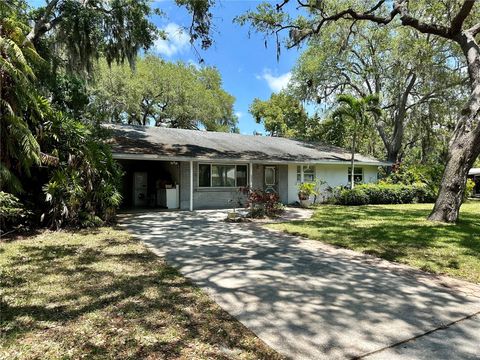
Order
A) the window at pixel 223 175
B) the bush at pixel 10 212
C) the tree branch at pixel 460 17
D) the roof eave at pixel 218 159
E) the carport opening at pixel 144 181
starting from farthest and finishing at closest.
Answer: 1. the carport opening at pixel 144 181
2. the window at pixel 223 175
3. the roof eave at pixel 218 159
4. the tree branch at pixel 460 17
5. the bush at pixel 10 212

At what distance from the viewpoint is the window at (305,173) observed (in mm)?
18456

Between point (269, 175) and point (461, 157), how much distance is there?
9.35 metres

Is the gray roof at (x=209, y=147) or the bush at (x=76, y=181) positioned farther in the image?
the gray roof at (x=209, y=147)

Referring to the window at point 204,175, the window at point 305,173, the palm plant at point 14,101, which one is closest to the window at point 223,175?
the window at point 204,175

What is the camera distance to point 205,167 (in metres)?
15.7

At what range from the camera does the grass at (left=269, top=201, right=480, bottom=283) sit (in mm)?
6223

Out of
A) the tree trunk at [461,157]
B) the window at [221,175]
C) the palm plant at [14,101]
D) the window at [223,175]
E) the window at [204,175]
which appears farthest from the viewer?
the window at [223,175]

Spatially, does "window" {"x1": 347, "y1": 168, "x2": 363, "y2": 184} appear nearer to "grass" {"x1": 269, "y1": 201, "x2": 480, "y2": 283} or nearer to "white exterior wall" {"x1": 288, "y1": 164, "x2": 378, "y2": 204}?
"white exterior wall" {"x1": 288, "y1": 164, "x2": 378, "y2": 204}

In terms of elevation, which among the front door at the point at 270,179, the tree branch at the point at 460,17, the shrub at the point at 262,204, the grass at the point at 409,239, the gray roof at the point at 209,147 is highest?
the tree branch at the point at 460,17

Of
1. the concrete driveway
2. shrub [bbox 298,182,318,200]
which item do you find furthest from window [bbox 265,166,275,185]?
the concrete driveway

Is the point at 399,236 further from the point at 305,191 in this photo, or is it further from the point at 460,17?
the point at 305,191

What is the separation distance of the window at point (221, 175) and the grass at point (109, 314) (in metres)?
9.53

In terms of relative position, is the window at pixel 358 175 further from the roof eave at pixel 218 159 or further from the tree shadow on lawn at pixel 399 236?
the tree shadow on lawn at pixel 399 236

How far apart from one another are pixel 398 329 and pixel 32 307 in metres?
4.02
